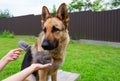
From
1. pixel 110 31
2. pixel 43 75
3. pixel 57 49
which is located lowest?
pixel 110 31

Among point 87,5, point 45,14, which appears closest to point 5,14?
point 87,5

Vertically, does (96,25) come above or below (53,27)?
below

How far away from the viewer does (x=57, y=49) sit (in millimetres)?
3619

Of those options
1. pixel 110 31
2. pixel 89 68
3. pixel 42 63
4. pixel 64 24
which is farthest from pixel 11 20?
pixel 42 63

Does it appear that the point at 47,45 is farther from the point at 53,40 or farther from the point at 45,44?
the point at 53,40

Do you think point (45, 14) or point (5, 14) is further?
point (5, 14)

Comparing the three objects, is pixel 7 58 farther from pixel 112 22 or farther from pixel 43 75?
pixel 112 22

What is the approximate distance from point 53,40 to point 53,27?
22cm

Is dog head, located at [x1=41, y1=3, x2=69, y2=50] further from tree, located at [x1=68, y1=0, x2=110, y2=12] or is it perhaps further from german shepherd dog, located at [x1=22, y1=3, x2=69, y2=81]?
tree, located at [x1=68, y1=0, x2=110, y2=12]

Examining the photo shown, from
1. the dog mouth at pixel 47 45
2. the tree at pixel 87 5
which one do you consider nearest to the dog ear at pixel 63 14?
the dog mouth at pixel 47 45

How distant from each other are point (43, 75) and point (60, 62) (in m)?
0.32

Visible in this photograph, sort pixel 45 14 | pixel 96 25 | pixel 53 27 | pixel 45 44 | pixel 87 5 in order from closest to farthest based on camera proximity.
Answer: pixel 45 44
pixel 53 27
pixel 45 14
pixel 96 25
pixel 87 5

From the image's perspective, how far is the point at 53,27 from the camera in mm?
3537

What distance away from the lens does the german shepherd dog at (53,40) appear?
136 inches
